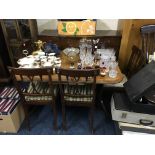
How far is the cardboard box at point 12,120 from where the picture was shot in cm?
162

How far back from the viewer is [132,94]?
1403 mm

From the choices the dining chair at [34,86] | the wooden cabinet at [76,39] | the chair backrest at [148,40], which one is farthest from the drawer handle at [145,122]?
the wooden cabinet at [76,39]

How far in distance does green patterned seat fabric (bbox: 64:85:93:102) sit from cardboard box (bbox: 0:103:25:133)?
22.0 inches

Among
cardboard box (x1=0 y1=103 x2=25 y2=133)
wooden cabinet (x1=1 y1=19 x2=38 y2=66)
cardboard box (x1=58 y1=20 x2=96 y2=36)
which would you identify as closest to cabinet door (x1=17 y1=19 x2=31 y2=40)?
wooden cabinet (x1=1 y1=19 x2=38 y2=66)

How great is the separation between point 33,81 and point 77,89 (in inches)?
18.6

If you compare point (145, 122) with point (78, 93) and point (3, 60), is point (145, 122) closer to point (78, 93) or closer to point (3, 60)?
point (78, 93)

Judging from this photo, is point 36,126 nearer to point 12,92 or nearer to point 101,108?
point 12,92

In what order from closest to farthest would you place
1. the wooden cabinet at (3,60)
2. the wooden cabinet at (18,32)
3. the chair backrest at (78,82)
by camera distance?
the chair backrest at (78,82) < the wooden cabinet at (18,32) < the wooden cabinet at (3,60)

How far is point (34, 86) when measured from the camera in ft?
5.34

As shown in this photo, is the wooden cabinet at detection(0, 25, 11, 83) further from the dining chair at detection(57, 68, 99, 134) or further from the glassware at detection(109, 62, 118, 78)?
the glassware at detection(109, 62, 118, 78)

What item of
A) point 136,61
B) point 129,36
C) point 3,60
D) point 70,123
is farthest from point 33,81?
point 129,36

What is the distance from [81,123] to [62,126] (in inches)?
9.0

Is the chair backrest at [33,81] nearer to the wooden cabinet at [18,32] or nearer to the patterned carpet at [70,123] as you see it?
the patterned carpet at [70,123]
